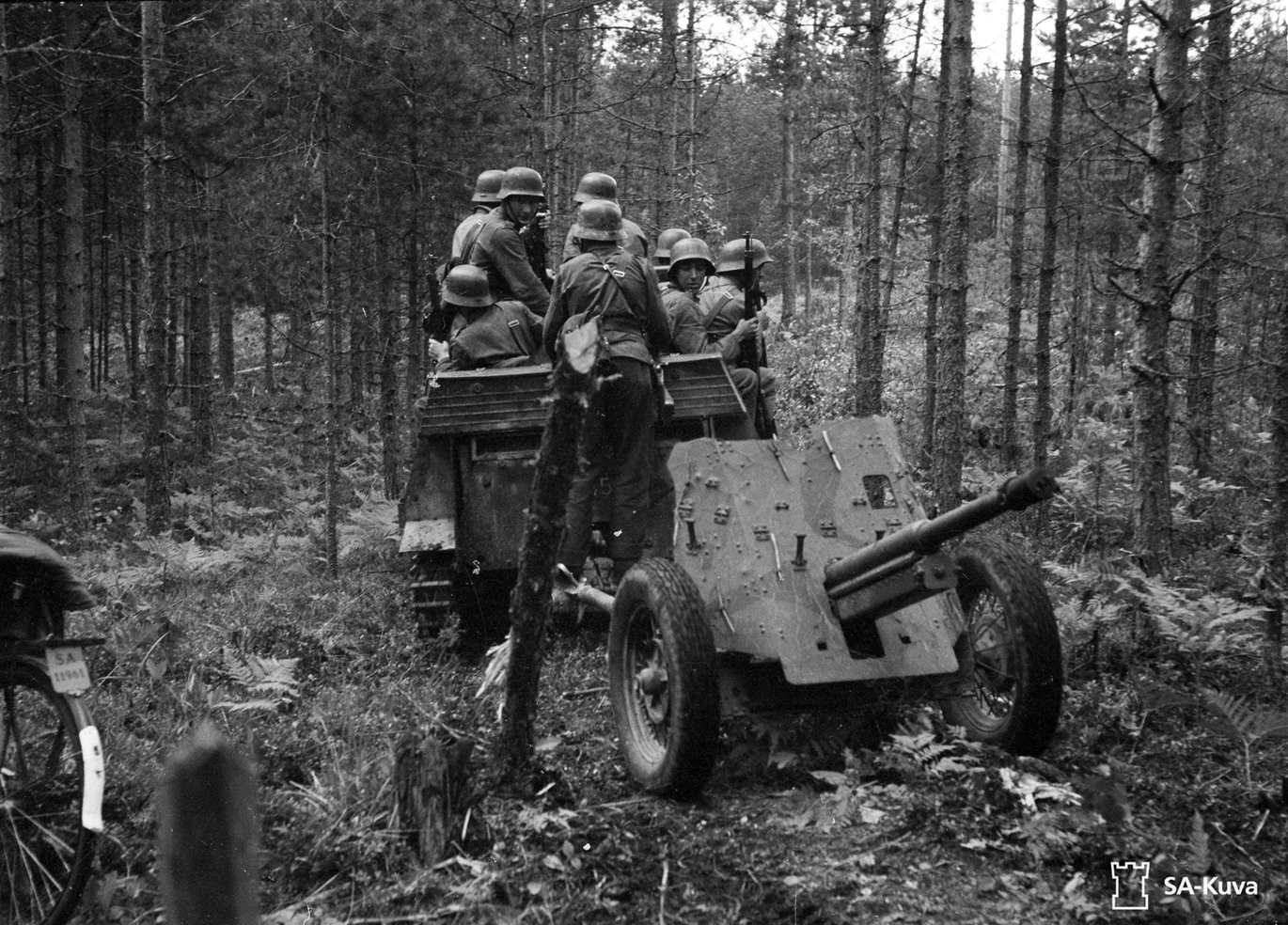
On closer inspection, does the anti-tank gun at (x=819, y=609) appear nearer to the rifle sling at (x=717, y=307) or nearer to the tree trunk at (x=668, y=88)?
the rifle sling at (x=717, y=307)

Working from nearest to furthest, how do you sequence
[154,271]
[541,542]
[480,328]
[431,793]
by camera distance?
1. [431,793]
2. [541,542]
3. [480,328]
4. [154,271]

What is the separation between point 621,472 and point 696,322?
2597 millimetres

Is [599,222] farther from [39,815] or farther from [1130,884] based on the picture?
[1130,884]

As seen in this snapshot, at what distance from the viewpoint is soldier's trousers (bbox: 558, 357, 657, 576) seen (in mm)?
7285

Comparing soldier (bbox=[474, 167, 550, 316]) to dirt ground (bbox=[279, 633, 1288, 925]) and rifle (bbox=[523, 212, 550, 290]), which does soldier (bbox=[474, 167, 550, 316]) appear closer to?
rifle (bbox=[523, 212, 550, 290])

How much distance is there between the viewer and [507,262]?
8.98m

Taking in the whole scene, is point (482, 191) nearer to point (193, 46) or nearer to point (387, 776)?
point (387, 776)

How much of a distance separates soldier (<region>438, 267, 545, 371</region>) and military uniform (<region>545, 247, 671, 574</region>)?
4.06ft

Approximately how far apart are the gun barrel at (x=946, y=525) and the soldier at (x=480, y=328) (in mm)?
4020

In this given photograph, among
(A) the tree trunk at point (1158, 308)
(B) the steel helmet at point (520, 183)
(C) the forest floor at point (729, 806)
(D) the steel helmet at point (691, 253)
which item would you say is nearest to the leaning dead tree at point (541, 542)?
(C) the forest floor at point (729, 806)

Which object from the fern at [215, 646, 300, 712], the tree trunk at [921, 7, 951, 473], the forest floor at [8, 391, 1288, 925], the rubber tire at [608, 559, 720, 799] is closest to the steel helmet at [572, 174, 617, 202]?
the forest floor at [8, 391, 1288, 925]

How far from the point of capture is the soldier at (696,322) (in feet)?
28.9

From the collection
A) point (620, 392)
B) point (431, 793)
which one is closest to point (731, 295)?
point (620, 392)

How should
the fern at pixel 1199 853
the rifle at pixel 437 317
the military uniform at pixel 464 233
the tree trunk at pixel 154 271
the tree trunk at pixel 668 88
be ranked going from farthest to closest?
the tree trunk at pixel 668 88
the tree trunk at pixel 154 271
the military uniform at pixel 464 233
the rifle at pixel 437 317
the fern at pixel 1199 853
